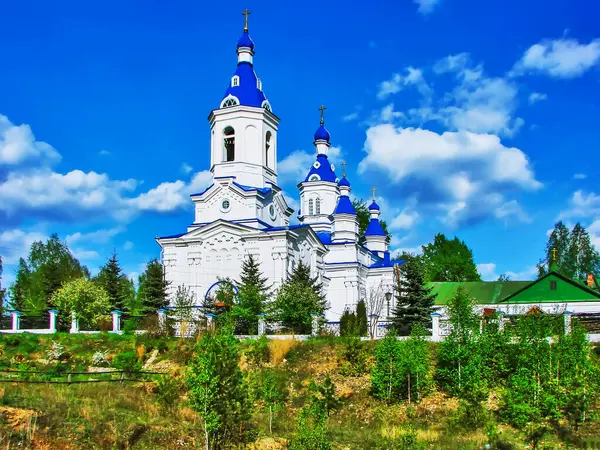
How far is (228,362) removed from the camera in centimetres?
1388

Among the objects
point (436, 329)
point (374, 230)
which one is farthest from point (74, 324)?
point (374, 230)

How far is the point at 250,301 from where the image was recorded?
2791cm

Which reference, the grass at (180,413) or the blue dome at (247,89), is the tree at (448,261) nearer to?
the blue dome at (247,89)

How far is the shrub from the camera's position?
72.5ft

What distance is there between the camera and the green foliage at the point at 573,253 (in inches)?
1965

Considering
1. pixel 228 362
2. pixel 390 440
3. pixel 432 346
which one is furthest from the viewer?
pixel 432 346

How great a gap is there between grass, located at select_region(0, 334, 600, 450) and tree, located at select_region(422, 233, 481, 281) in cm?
3423

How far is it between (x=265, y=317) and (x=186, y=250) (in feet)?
28.0

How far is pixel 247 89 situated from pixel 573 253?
92.3 feet

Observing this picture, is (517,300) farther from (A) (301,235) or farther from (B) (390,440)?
(B) (390,440)

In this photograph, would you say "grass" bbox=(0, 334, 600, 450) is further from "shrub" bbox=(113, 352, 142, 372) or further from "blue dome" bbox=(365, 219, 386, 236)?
"blue dome" bbox=(365, 219, 386, 236)

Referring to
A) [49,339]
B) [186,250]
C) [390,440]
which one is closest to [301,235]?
[186,250]

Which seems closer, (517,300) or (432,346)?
(432,346)

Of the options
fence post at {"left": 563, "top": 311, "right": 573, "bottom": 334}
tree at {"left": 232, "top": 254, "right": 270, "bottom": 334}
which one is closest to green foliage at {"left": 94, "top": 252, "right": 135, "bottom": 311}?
tree at {"left": 232, "top": 254, "right": 270, "bottom": 334}
